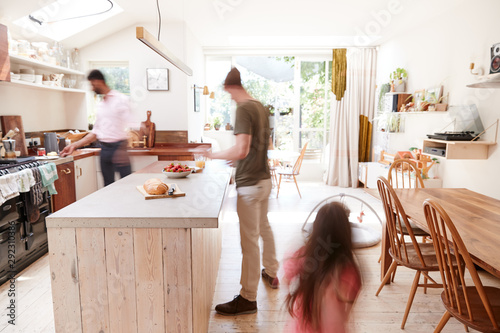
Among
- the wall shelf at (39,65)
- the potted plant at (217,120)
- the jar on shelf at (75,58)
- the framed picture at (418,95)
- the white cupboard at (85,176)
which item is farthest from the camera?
the potted plant at (217,120)

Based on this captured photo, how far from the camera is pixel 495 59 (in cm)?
306

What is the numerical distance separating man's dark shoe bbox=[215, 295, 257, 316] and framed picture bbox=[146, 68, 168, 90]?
136 inches

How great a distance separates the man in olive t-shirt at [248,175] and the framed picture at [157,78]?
9.81 feet

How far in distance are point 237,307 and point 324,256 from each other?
1237mm

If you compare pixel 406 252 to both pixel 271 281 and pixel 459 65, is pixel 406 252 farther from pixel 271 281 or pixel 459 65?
pixel 459 65

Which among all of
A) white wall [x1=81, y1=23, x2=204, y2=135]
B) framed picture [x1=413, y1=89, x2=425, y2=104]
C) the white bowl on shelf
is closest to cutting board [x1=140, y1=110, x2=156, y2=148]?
white wall [x1=81, y1=23, x2=204, y2=135]

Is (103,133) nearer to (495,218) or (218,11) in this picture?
(218,11)

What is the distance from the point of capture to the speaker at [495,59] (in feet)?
9.94

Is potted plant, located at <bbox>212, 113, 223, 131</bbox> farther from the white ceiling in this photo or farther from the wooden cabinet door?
the wooden cabinet door

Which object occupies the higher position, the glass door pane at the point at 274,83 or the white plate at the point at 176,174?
the glass door pane at the point at 274,83

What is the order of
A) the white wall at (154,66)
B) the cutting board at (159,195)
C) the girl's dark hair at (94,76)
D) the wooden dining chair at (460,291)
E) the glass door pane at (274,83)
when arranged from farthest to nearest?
the glass door pane at (274,83) < the white wall at (154,66) < the girl's dark hair at (94,76) < the cutting board at (159,195) < the wooden dining chair at (460,291)

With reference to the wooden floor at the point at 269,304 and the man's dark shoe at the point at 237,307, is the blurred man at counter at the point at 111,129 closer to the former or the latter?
the wooden floor at the point at 269,304

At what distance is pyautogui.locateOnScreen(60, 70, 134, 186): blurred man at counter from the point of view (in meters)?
3.16

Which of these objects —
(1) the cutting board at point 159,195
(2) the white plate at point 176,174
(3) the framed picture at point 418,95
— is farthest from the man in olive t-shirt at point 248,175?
(3) the framed picture at point 418,95
